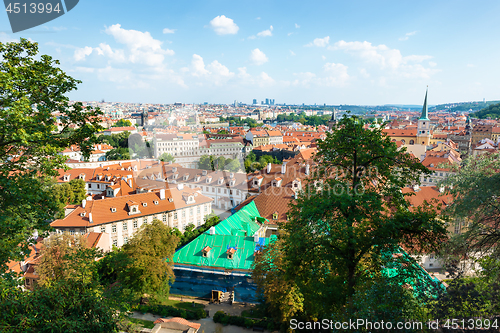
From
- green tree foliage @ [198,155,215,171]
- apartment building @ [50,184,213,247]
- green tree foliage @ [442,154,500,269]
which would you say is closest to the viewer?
green tree foliage @ [442,154,500,269]

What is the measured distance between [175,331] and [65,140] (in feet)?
37.9

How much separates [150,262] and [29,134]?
1336 centimetres

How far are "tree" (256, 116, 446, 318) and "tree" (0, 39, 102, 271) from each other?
6.89m

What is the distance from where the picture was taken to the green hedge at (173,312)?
18.8 meters

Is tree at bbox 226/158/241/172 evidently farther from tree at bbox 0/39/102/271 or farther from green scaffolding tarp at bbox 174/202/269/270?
tree at bbox 0/39/102/271

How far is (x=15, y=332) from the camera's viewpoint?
242 inches

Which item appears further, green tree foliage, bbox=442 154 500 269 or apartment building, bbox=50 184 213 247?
apartment building, bbox=50 184 213 247

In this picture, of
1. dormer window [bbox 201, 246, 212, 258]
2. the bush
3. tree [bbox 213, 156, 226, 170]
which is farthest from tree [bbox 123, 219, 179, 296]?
tree [bbox 213, 156, 226, 170]

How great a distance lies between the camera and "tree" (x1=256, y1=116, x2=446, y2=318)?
8.65 meters

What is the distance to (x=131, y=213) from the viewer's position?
3008 centimetres

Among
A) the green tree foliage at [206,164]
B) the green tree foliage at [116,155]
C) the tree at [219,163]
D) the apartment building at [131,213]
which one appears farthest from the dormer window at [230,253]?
the green tree foliage at [116,155]

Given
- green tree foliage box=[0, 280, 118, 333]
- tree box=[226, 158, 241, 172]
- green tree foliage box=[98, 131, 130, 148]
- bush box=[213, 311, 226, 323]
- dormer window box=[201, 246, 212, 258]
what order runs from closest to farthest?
green tree foliage box=[0, 280, 118, 333] → bush box=[213, 311, 226, 323] → dormer window box=[201, 246, 212, 258] → tree box=[226, 158, 241, 172] → green tree foliage box=[98, 131, 130, 148]

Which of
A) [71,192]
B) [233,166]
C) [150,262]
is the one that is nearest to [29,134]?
[150,262]

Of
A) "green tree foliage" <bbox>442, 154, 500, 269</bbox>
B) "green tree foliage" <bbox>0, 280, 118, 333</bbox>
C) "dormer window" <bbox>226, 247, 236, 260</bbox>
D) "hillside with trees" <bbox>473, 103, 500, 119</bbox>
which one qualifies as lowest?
"dormer window" <bbox>226, 247, 236, 260</bbox>
